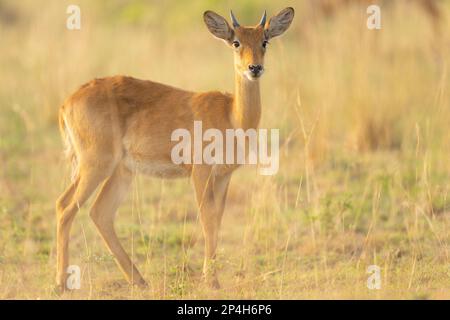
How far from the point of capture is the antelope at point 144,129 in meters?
7.60

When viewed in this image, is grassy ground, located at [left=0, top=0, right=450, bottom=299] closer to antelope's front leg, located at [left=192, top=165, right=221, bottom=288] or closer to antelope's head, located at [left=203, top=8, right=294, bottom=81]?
antelope's front leg, located at [left=192, top=165, right=221, bottom=288]

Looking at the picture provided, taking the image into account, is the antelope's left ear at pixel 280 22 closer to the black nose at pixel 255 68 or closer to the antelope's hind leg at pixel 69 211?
the black nose at pixel 255 68

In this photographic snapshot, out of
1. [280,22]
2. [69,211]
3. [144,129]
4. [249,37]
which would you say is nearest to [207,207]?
[144,129]

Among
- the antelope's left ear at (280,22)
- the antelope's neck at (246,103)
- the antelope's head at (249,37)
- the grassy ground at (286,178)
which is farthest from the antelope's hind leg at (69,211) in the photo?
the antelope's left ear at (280,22)

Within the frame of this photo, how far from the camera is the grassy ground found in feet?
25.3

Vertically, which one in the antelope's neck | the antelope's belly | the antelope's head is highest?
the antelope's head

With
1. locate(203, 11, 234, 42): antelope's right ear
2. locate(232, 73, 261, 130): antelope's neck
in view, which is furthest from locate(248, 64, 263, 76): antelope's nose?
locate(203, 11, 234, 42): antelope's right ear

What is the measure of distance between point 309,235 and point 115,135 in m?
2.31

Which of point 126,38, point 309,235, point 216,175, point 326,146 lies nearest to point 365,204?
point 309,235

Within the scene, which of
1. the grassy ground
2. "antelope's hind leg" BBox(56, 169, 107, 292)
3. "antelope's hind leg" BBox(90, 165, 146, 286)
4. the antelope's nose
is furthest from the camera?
"antelope's hind leg" BBox(90, 165, 146, 286)

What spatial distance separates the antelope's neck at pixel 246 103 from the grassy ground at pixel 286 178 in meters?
0.57

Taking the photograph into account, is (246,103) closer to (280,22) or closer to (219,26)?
(219,26)

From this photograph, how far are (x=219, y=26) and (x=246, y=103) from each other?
0.68 metres

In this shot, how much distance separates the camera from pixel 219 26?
25.7 feet
